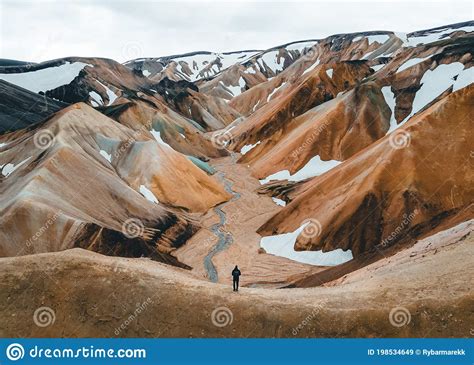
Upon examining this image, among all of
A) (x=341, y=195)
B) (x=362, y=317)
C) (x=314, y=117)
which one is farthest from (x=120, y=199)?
(x=314, y=117)

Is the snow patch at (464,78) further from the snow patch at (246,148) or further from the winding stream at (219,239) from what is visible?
the snow patch at (246,148)

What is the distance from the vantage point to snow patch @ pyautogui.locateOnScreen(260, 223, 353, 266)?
116ft

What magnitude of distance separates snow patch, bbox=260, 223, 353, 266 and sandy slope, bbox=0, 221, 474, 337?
520 inches

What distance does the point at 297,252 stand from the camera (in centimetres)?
3769

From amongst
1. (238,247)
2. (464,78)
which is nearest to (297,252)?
(238,247)

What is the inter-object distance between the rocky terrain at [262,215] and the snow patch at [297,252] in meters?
0.15

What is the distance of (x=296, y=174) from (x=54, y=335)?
45475 millimetres

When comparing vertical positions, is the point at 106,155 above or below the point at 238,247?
above

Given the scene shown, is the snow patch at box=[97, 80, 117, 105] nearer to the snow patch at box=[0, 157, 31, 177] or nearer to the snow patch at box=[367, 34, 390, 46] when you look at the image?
the snow patch at box=[0, 157, 31, 177]

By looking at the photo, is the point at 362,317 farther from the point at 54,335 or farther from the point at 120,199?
the point at 120,199

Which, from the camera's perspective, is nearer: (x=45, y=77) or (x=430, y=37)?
(x=45, y=77)

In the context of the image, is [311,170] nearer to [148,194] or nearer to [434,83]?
[434,83]

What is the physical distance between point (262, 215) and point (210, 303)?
30039mm

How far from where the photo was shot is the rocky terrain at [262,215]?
753 inches
